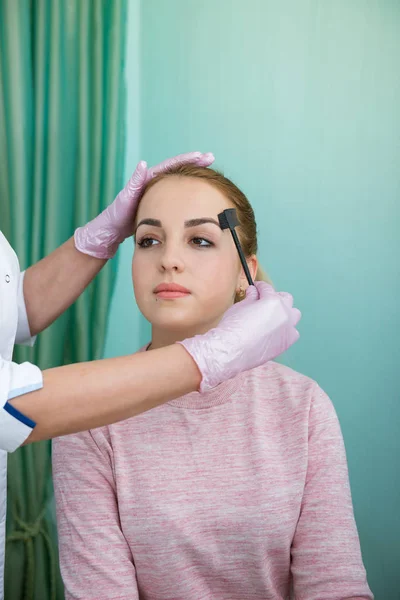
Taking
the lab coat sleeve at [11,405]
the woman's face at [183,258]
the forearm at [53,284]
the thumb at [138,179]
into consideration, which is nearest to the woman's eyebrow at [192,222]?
the woman's face at [183,258]

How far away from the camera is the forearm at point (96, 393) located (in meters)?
0.83

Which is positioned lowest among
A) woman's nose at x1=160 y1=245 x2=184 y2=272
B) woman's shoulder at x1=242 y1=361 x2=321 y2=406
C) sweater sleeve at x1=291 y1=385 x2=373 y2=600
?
sweater sleeve at x1=291 y1=385 x2=373 y2=600

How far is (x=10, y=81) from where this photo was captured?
4.92ft

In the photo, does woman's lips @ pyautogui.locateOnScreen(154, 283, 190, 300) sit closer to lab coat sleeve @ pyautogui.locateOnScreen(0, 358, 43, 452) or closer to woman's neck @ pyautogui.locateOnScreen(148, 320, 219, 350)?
woman's neck @ pyautogui.locateOnScreen(148, 320, 219, 350)

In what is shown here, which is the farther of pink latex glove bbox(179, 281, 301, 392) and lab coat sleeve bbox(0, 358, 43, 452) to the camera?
pink latex glove bbox(179, 281, 301, 392)

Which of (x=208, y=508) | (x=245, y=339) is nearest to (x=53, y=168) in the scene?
(x=245, y=339)

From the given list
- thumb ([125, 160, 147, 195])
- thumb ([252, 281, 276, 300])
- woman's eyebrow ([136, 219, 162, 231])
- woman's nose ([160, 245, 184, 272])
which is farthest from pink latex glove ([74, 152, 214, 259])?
thumb ([252, 281, 276, 300])

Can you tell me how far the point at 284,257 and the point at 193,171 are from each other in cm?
55

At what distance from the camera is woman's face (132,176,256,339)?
1.17 metres

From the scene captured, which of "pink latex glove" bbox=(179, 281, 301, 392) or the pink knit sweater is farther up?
"pink latex glove" bbox=(179, 281, 301, 392)

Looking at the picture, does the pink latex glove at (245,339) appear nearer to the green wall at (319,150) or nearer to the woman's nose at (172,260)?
the woman's nose at (172,260)

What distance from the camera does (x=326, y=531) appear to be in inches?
42.8

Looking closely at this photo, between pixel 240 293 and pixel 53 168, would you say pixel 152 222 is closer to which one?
pixel 240 293

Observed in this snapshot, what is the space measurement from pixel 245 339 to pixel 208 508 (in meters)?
0.35
